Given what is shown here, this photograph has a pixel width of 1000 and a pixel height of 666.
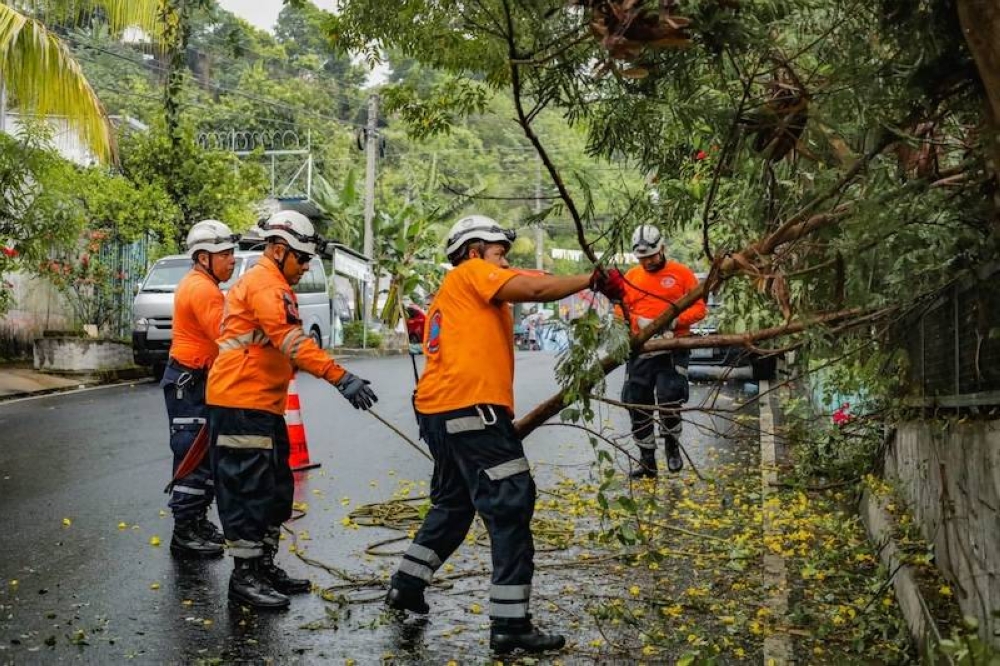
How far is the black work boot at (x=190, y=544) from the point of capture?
24.2ft

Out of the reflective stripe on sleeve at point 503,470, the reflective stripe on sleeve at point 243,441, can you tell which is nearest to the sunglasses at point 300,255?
the reflective stripe on sleeve at point 243,441

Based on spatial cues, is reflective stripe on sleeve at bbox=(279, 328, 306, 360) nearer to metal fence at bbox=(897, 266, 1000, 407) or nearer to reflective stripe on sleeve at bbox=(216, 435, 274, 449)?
reflective stripe on sleeve at bbox=(216, 435, 274, 449)

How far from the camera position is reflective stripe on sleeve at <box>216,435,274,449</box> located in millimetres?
6473

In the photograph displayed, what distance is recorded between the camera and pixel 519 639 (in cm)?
553

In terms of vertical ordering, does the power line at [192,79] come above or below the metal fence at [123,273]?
above

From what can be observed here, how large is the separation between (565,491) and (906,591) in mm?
4077

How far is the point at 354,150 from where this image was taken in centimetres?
4888

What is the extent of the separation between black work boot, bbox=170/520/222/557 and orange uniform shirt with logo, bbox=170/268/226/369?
969 mm

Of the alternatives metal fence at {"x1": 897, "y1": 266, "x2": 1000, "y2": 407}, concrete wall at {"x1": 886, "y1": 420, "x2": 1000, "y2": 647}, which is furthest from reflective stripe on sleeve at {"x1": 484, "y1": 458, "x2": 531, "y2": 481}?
metal fence at {"x1": 897, "y1": 266, "x2": 1000, "y2": 407}

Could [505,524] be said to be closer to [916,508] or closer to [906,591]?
[906,591]

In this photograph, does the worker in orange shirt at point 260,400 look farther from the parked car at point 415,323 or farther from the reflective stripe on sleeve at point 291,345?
the parked car at point 415,323

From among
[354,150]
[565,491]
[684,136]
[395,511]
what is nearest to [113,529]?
[395,511]

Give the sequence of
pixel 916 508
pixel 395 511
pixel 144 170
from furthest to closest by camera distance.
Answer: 1. pixel 144 170
2. pixel 395 511
3. pixel 916 508

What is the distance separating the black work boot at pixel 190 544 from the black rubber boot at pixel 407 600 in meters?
1.70
